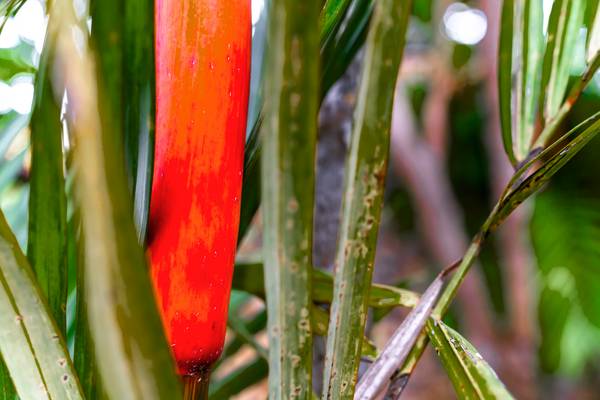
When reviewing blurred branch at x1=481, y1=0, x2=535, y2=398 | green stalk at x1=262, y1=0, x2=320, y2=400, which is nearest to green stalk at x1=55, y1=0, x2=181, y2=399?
green stalk at x1=262, y1=0, x2=320, y2=400

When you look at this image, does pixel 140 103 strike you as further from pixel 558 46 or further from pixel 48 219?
pixel 558 46

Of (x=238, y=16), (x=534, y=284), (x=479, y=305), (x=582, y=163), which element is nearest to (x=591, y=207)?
(x=582, y=163)

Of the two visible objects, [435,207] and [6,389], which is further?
[435,207]

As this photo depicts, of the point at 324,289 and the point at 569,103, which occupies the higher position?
the point at 569,103

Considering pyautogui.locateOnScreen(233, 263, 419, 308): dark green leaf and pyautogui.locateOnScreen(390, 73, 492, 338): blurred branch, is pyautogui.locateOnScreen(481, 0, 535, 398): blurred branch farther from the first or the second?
pyautogui.locateOnScreen(233, 263, 419, 308): dark green leaf

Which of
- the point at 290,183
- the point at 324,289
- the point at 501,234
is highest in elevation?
the point at 290,183

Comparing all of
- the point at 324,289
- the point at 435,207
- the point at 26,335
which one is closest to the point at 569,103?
the point at 324,289

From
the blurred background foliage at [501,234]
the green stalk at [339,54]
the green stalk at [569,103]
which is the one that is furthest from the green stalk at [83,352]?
the blurred background foliage at [501,234]
